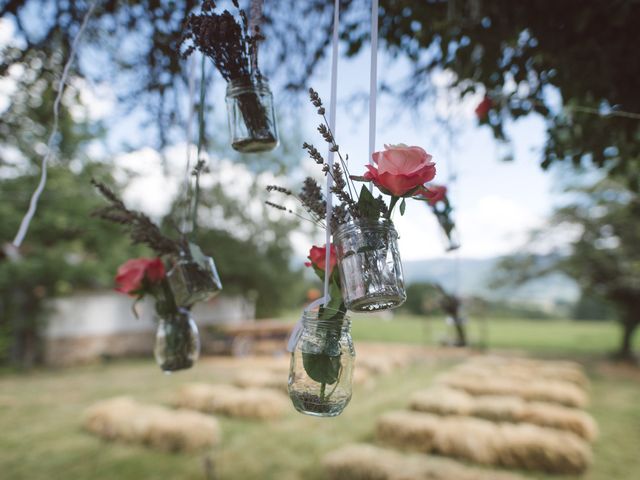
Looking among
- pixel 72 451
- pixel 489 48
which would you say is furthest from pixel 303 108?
pixel 72 451

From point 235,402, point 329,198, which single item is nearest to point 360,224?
point 329,198

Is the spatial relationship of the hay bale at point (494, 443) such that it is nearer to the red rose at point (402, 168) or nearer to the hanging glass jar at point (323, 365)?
the hanging glass jar at point (323, 365)

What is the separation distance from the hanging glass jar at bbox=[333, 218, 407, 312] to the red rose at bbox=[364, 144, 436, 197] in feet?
0.22

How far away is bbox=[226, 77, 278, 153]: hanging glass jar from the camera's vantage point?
85cm

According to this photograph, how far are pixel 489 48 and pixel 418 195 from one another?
1.47 meters

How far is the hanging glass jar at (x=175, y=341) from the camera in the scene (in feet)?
3.70

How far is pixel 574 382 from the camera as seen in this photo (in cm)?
795

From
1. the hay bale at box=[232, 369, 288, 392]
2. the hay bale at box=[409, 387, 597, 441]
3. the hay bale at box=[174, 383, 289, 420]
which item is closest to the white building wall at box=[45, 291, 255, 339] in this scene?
the hay bale at box=[232, 369, 288, 392]

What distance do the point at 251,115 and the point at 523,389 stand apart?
268 inches

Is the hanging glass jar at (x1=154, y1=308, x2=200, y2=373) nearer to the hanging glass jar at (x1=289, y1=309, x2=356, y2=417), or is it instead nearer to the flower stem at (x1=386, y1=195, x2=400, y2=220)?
the hanging glass jar at (x1=289, y1=309, x2=356, y2=417)

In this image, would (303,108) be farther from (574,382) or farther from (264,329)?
(264,329)

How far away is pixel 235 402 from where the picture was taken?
568cm


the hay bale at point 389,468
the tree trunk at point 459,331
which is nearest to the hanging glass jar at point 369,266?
the tree trunk at point 459,331

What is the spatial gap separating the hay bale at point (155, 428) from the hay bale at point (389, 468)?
59.0 inches
